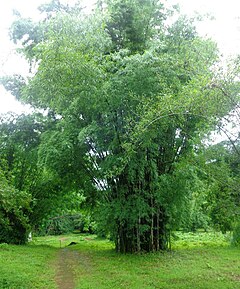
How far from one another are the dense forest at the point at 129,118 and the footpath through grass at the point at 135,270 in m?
1.06

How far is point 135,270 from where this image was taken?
304 inches

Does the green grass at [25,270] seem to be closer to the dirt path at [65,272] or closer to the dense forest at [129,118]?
the dirt path at [65,272]

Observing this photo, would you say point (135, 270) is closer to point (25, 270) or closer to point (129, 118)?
point (25, 270)

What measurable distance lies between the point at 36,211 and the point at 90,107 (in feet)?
28.3

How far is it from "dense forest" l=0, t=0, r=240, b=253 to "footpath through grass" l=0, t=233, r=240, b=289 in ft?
3.49

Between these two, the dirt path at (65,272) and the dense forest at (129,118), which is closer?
the dense forest at (129,118)

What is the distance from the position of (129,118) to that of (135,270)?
11.9 ft

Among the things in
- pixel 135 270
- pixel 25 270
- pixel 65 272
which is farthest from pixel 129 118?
pixel 25 270

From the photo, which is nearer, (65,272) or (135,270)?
(135,270)

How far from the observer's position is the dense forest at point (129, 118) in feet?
18.2

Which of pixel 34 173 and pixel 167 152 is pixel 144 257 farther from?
pixel 34 173

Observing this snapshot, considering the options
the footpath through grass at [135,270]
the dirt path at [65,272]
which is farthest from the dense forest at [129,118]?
the dirt path at [65,272]

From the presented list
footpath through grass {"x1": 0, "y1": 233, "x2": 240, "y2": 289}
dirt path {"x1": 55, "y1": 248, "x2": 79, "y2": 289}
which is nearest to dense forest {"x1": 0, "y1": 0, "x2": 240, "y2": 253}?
footpath through grass {"x1": 0, "y1": 233, "x2": 240, "y2": 289}

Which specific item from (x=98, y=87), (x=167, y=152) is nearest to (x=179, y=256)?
(x=167, y=152)
